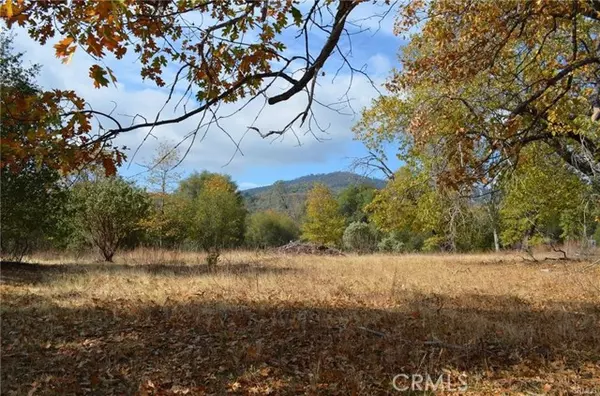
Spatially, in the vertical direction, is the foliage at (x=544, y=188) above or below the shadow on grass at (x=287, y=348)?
above

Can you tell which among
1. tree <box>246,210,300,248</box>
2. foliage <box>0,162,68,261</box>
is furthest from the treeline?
tree <box>246,210,300,248</box>

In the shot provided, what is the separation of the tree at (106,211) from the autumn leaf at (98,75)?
15220mm

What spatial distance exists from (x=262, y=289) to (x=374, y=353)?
157 inches

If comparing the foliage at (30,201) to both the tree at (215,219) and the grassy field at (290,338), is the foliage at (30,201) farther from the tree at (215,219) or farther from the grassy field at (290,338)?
the tree at (215,219)

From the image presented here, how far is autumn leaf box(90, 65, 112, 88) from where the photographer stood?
2666 millimetres

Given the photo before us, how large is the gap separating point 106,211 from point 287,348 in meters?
13.7

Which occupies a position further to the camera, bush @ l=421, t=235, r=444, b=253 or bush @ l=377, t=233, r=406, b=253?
bush @ l=377, t=233, r=406, b=253

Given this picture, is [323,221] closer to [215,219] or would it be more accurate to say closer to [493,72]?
[215,219]

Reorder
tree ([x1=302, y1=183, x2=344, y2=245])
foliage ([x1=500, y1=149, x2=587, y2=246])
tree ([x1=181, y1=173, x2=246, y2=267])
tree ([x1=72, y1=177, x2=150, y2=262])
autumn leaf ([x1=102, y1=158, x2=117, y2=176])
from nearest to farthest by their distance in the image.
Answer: autumn leaf ([x1=102, y1=158, x2=117, y2=176]) < foliage ([x1=500, y1=149, x2=587, y2=246]) < tree ([x1=72, y1=177, x2=150, y2=262]) < tree ([x1=181, y1=173, x2=246, y2=267]) < tree ([x1=302, y1=183, x2=344, y2=245])

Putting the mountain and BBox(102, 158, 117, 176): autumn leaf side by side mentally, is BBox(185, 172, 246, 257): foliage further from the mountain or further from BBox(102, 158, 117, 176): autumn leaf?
BBox(102, 158, 117, 176): autumn leaf

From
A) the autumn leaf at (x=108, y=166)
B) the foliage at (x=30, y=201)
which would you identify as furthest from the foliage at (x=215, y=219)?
the autumn leaf at (x=108, y=166)

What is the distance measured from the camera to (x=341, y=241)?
4544cm

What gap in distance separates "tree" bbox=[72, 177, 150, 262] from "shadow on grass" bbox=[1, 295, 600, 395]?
10.3 meters

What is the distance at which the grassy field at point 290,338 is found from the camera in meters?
4.35
